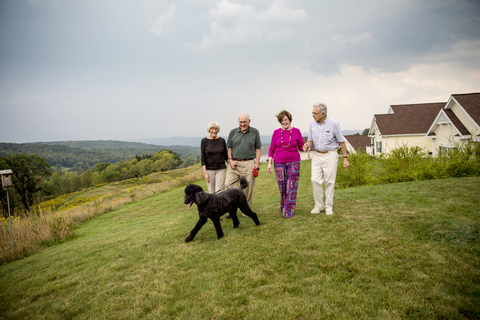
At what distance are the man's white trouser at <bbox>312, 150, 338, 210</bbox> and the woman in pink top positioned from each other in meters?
0.41

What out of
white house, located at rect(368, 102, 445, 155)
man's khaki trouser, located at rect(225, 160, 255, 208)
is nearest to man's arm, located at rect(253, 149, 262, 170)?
man's khaki trouser, located at rect(225, 160, 255, 208)

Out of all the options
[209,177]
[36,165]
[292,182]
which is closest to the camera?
[292,182]

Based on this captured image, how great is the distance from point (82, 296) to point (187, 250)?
164 cm

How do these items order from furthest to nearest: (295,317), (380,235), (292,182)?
(292,182) → (380,235) → (295,317)

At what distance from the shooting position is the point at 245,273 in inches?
130

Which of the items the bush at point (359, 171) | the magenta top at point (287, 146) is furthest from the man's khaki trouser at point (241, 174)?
the bush at point (359, 171)

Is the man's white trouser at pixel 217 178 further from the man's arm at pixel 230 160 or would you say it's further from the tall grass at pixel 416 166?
the tall grass at pixel 416 166

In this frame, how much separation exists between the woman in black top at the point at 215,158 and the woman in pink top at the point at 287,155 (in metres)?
1.23

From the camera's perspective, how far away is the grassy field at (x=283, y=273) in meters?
2.55

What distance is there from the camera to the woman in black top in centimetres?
580

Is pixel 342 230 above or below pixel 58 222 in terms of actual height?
above

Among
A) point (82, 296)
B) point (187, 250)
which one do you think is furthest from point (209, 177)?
point (82, 296)

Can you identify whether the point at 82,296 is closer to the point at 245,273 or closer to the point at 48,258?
the point at 245,273

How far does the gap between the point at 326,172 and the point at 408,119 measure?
26.7m
